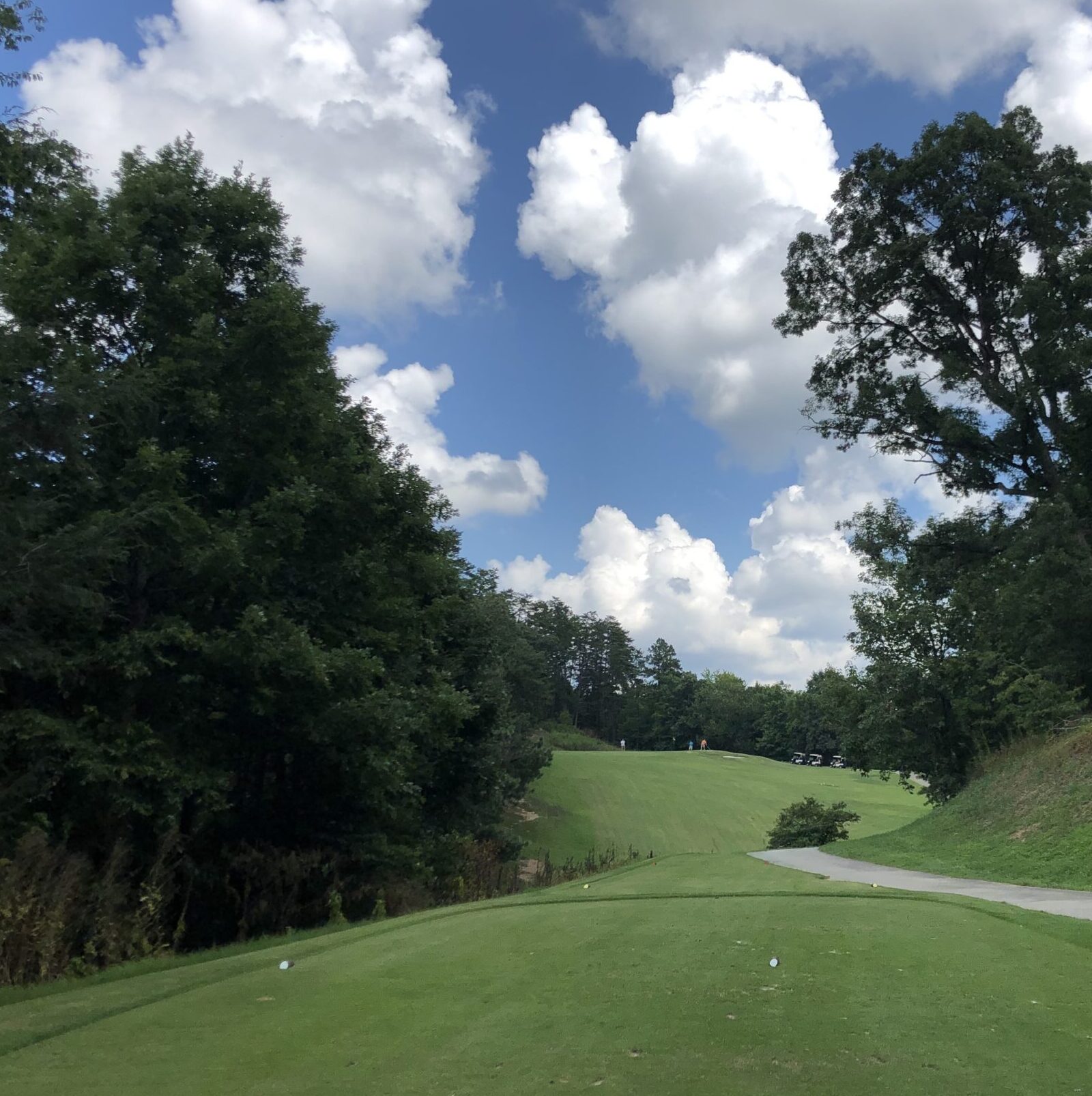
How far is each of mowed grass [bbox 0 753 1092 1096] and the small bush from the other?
18.8 m

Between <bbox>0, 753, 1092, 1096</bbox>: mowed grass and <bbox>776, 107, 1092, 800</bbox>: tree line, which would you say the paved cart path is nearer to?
<bbox>0, 753, 1092, 1096</bbox>: mowed grass

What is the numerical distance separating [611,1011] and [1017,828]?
14961mm

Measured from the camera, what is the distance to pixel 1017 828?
674 inches

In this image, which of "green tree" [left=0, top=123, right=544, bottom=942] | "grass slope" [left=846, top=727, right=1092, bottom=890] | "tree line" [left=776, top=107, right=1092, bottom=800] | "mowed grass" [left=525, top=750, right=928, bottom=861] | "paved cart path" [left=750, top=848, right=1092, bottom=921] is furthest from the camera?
"mowed grass" [left=525, top=750, right=928, bottom=861]

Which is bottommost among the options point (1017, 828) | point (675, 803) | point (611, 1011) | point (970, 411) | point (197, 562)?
point (611, 1011)

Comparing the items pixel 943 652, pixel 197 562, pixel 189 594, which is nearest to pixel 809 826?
pixel 943 652

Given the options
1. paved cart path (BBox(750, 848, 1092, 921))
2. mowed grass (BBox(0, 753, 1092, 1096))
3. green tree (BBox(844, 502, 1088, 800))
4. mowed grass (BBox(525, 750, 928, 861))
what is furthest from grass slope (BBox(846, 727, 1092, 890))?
mowed grass (BBox(525, 750, 928, 861))

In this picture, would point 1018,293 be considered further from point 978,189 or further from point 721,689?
point 721,689

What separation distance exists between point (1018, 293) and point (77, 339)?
72.1 feet

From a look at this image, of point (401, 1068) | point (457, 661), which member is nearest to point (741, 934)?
point (401, 1068)

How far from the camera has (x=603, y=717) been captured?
15488cm

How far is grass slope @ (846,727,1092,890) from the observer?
564 inches

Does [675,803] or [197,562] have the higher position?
[197,562]

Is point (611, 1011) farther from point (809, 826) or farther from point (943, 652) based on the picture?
point (943, 652)
